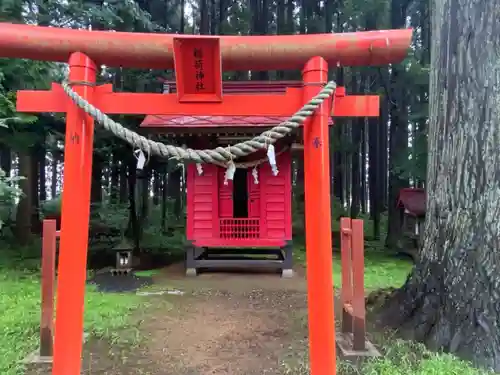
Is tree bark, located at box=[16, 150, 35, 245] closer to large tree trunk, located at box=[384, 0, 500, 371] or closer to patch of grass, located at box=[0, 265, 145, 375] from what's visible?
patch of grass, located at box=[0, 265, 145, 375]

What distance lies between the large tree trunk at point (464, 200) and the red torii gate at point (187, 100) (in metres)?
1.94

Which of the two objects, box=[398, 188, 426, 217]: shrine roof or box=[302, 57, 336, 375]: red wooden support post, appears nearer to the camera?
box=[302, 57, 336, 375]: red wooden support post

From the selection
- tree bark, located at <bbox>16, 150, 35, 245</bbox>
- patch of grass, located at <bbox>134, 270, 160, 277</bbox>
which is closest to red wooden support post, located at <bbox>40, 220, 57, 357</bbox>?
patch of grass, located at <bbox>134, 270, 160, 277</bbox>

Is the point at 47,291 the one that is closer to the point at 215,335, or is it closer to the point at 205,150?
the point at 215,335

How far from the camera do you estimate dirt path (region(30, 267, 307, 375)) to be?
14.9ft

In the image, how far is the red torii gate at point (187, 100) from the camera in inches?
129

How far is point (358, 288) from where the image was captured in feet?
15.9

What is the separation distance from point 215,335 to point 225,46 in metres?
A: 3.90

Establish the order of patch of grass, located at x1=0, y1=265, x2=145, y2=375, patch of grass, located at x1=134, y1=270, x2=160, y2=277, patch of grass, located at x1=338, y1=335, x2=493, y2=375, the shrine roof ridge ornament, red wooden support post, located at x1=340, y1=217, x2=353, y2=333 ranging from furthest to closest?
patch of grass, located at x1=134, y1=270, x2=160, y2=277 < red wooden support post, located at x1=340, y1=217, x2=353, y2=333 < patch of grass, located at x1=0, y1=265, x2=145, y2=375 < patch of grass, located at x1=338, y1=335, x2=493, y2=375 < the shrine roof ridge ornament

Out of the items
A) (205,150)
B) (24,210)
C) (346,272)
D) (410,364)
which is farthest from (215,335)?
(24,210)

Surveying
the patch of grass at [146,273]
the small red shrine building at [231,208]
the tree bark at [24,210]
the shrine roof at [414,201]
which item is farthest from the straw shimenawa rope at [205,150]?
the tree bark at [24,210]

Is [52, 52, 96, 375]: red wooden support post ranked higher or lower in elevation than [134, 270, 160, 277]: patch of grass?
higher

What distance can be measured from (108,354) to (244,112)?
3.25m

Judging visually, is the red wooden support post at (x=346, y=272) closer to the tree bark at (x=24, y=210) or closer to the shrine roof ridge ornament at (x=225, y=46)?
the shrine roof ridge ornament at (x=225, y=46)
